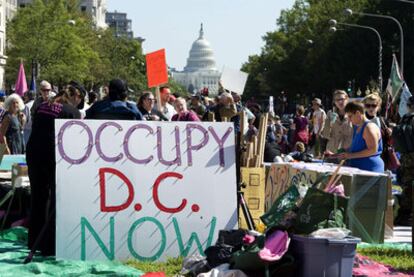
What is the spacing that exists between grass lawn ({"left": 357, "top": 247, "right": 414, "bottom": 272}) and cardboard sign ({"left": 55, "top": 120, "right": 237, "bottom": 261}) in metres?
1.45

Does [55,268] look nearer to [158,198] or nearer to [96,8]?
[158,198]

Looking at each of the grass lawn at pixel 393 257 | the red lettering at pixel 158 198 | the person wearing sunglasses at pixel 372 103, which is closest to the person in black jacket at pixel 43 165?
the red lettering at pixel 158 198

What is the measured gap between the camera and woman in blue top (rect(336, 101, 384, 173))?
37.1 feet

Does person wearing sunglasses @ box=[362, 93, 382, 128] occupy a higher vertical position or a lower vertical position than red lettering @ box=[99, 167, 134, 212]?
higher

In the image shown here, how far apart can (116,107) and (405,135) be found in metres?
4.22

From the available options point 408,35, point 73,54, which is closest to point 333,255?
point 408,35

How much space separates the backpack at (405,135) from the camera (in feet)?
40.5

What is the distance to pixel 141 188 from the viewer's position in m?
9.33

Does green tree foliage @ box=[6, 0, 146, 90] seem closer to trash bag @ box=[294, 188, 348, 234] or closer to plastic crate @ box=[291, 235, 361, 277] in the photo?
trash bag @ box=[294, 188, 348, 234]

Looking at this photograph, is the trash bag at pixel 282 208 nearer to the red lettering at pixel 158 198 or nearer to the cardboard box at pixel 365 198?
the red lettering at pixel 158 198

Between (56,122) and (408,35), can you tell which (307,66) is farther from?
(56,122)

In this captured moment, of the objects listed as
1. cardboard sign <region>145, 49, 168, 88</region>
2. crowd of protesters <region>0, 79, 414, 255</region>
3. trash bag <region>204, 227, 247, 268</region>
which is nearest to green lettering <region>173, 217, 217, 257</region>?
trash bag <region>204, 227, 247, 268</region>

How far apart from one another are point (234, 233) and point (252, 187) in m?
2.64

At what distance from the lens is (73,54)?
78.9 metres
